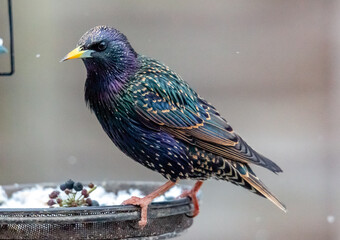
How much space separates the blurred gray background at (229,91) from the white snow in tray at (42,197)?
223 cm

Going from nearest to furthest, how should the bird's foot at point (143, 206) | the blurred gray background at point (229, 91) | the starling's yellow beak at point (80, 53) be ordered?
the bird's foot at point (143, 206) < the starling's yellow beak at point (80, 53) < the blurred gray background at point (229, 91)

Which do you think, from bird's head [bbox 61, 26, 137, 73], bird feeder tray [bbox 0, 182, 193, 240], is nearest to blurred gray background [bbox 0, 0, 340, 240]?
bird's head [bbox 61, 26, 137, 73]

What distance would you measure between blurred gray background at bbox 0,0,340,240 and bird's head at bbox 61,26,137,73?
2.59 metres

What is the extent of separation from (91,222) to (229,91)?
130 inches

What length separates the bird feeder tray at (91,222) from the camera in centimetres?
224

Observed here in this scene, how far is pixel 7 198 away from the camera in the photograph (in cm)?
310

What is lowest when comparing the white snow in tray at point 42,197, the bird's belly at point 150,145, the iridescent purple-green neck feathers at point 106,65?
the white snow in tray at point 42,197

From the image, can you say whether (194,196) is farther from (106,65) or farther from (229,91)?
(229,91)

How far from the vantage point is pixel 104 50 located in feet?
8.89

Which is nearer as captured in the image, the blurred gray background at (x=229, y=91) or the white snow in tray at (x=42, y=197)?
the white snow in tray at (x=42, y=197)

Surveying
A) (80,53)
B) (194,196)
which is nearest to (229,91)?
(194,196)

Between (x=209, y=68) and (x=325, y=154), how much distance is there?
1.24 meters

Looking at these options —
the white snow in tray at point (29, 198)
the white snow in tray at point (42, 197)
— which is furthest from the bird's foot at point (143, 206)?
the white snow in tray at point (29, 198)

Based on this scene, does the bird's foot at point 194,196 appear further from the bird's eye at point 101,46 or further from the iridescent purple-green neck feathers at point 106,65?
the bird's eye at point 101,46
